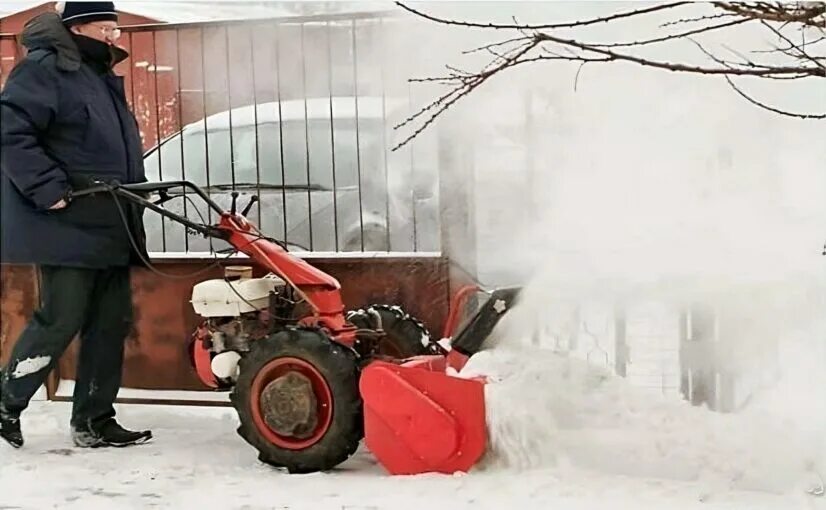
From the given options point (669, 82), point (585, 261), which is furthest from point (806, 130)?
point (585, 261)

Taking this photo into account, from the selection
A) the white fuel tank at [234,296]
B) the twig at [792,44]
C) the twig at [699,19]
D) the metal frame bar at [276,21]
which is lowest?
the white fuel tank at [234,296]

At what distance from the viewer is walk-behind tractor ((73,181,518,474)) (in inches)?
72.5

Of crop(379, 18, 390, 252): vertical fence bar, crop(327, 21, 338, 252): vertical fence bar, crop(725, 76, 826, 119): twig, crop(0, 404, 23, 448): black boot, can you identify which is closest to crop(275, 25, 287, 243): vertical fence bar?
crop(327, 21, 338, 252): vertical fence bar

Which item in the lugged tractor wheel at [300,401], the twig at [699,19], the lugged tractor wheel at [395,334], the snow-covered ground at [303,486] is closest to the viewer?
the snow-covered ground at [303,486]

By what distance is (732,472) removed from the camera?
178 cm

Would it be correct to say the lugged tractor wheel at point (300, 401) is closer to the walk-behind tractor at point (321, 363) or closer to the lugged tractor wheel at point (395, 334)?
the walk-behind tractor at point (321, 363)

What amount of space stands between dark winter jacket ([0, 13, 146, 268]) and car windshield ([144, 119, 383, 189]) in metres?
0.14

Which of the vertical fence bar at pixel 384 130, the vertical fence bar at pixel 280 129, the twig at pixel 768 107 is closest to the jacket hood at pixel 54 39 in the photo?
the vertical fence bar at pixel 280 129

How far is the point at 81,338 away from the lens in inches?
88.4

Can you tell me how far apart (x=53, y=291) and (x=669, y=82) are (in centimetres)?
128

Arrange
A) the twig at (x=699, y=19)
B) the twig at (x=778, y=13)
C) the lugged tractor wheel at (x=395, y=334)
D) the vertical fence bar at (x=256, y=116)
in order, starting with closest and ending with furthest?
the twig at (x=778, y=13)
the twig at (x=699, y=19)
the lugged tractor wheel at (x=395, y=334)
the vertical fence bar at (x=256, y=116)

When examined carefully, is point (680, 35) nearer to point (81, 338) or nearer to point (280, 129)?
point (280, 129)

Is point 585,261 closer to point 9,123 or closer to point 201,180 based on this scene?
point 201,180

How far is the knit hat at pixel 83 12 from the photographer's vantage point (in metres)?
2.07
